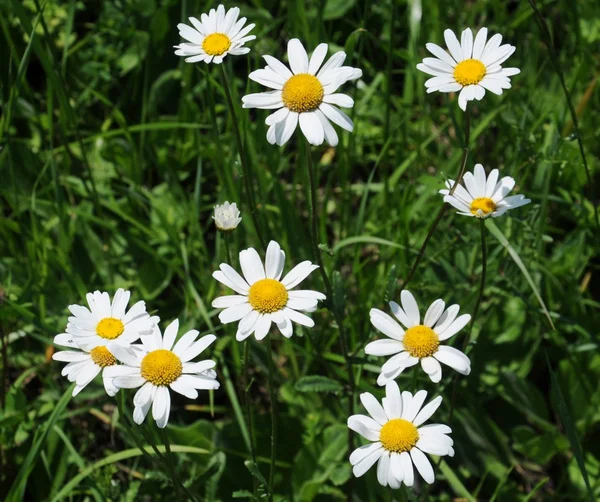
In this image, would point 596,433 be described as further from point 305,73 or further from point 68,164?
point 68,164

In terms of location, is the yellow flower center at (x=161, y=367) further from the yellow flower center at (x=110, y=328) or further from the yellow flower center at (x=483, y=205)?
the yellow flower center at (x=483, y=205)

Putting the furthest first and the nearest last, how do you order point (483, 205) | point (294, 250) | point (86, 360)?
point (294, 250) → point (483, 205) → point (86, 360)

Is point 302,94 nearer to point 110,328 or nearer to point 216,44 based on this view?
point 216,44

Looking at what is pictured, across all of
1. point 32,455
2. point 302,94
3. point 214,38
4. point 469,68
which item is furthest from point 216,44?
point 32,455

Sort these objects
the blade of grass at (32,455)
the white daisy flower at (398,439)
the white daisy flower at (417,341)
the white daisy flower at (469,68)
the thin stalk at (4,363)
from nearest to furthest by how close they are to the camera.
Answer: the white daisy flower at (398,439) < the white daisy flower at (417,341) < the white daisy flower at (469,68) < the blade of grass at (32,455) < the thin stalk at (4,363)

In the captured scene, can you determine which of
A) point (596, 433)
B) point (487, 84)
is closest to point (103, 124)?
point (487, 84)

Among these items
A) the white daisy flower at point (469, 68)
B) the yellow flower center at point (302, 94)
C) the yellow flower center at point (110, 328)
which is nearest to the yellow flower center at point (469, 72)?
the white daisy flower at point (469, 68)
